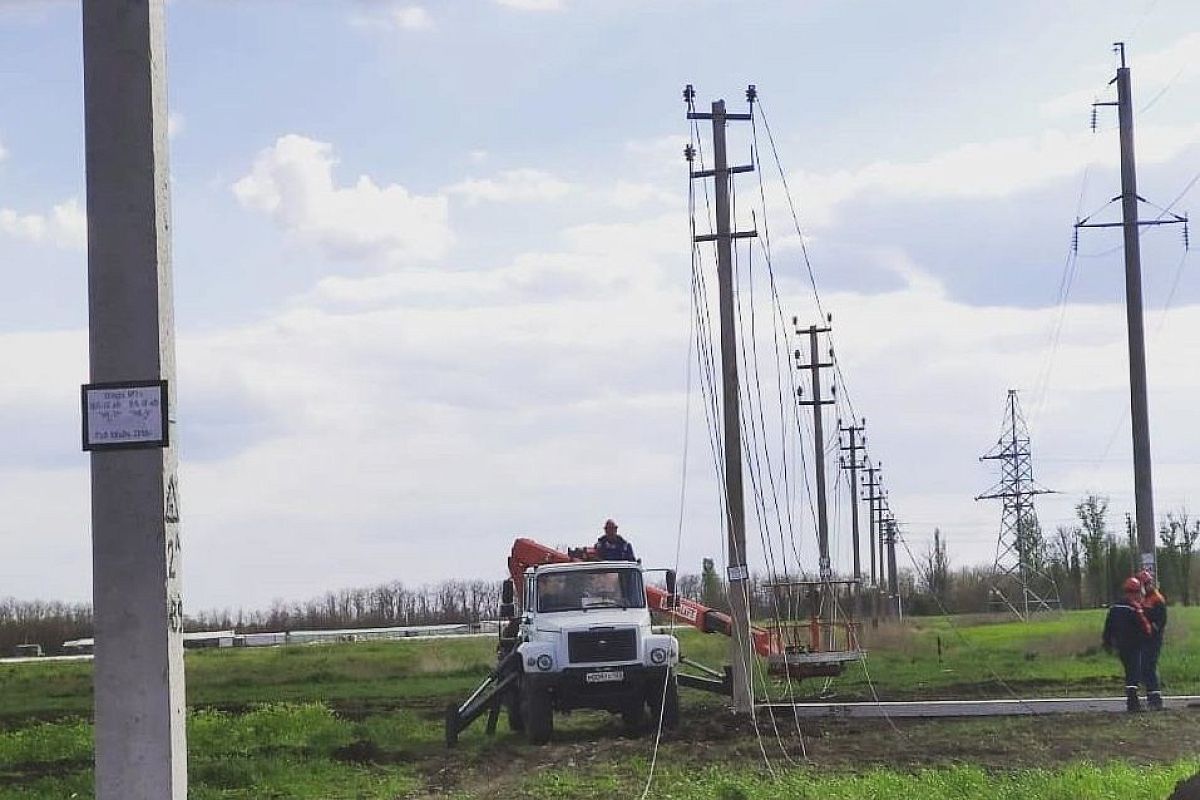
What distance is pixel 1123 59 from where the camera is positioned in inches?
1337

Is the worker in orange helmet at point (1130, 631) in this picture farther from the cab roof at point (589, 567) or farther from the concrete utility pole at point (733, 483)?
the cab roof at point (589, 567)

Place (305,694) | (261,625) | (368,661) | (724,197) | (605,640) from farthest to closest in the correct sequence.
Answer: (261,625) < (368,661) < (305,694) < (724,197) < (605,640)

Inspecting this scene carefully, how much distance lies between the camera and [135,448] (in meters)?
10.4

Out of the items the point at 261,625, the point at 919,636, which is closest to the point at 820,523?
the point at 919,636

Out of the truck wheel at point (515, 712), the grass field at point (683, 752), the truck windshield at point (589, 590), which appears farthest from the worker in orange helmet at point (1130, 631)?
the truck wheel at point (515, 712)

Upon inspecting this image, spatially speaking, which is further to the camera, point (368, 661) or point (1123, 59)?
point (368, 661)

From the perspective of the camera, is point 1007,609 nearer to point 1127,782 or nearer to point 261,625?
point 261,625

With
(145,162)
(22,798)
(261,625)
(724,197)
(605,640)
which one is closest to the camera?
(145,162)

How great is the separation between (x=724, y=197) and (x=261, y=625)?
110042 mm

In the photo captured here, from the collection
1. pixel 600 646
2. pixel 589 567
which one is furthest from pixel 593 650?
pixel 589 567

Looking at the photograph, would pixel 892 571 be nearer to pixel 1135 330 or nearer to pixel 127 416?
pixel 1135 330

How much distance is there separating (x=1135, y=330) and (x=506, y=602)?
13.7 metres

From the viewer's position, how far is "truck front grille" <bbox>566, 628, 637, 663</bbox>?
2389 centimetres

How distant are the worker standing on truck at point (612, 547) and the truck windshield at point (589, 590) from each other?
940 mm
